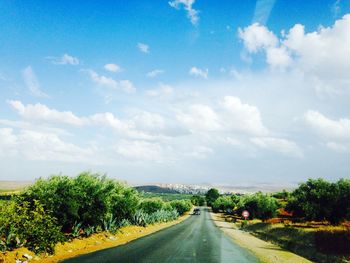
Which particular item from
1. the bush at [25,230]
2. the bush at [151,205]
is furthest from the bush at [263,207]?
the bush at [25,230]

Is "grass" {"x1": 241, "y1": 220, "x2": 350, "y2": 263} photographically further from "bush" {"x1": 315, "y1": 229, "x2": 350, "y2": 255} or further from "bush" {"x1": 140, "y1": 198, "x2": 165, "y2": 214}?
"bush" {"x1": 140, "y1": 198, "x2": 165, "y2": 214}

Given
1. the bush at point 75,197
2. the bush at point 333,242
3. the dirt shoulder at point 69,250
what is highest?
the bush at point 75,197

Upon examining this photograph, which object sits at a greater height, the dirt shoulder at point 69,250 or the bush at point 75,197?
the bush at point 75,197

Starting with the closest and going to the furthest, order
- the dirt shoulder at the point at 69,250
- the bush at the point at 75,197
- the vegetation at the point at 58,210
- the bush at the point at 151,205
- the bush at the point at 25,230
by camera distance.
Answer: the bush at the point at 25,230 → the dirt shoulder at the point at 69,250 → the vegetation at the point at 58,210 → the bush at the point at 75,197 → the bush at the point at 151,205

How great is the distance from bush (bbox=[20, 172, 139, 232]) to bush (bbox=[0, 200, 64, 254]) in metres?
2.05

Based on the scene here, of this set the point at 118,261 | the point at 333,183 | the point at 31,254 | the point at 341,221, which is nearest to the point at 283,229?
the point at 341,221

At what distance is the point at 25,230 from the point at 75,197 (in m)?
6.65

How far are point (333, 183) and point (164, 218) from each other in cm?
3435

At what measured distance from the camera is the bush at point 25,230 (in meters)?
16.9

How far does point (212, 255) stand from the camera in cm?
2144

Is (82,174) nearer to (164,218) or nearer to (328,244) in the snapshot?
(328,244)

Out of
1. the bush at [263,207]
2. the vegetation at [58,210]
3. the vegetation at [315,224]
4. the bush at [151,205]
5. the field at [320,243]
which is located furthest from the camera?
the bush at [263,207]

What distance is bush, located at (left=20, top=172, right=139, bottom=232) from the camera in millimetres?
22953

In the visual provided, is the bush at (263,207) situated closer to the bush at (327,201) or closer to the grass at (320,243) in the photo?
the bush at (327,201)
